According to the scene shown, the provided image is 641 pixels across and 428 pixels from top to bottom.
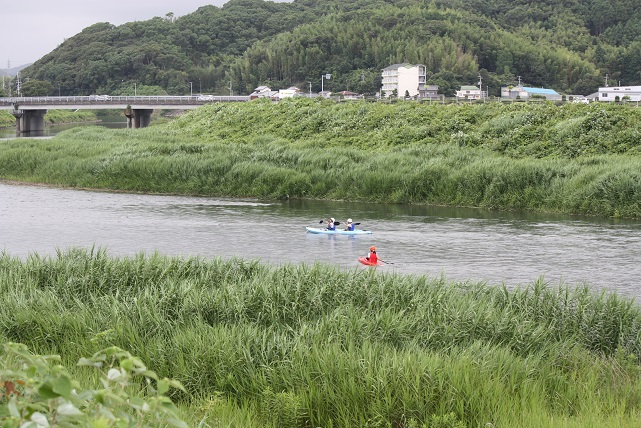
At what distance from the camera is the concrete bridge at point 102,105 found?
274ft

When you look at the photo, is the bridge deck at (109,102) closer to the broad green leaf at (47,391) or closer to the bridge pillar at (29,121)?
the bridge pillar at (29,121)

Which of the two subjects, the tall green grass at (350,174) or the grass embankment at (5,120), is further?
the grass embankment at (5,120)

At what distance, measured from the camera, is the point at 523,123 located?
3900cm

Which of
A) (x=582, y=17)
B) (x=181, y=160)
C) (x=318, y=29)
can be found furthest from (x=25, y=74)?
(x=181, y=160)

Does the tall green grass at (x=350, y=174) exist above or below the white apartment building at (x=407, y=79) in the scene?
below

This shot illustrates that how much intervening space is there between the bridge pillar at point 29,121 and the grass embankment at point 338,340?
81512 mm

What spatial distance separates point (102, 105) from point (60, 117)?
129 feet

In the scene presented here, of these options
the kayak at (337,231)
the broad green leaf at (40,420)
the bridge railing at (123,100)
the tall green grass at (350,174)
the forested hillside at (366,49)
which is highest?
the forested hillside at (366,49)

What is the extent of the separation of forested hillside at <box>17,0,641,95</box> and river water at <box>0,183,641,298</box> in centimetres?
7473

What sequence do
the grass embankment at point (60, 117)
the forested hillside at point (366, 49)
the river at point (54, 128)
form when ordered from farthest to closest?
the grass embankment at point (60, 117), the forested hillside at point (366, 49), the river at point (54, 128)

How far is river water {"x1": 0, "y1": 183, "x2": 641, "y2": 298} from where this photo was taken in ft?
61.3

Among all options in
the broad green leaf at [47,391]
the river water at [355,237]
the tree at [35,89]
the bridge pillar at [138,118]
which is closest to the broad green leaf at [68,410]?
the broad green leaf at [47,391]

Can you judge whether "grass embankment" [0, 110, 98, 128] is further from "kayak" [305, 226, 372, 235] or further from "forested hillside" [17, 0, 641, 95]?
"kayak" [305, 226, 372, 235]

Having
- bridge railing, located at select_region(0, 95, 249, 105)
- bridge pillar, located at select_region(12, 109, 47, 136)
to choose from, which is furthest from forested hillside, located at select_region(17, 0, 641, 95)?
bridge pillar, located at select_region(12, 109, 47, 136)
